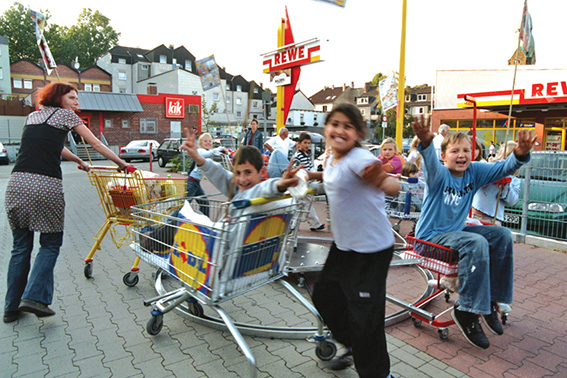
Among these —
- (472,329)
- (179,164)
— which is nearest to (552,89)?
(179,164)

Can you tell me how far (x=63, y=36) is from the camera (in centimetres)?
7019

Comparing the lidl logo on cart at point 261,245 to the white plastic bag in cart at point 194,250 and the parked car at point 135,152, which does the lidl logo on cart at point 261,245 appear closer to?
the white plastic bag in cart at point 194,250

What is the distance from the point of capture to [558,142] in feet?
Answer: 72.7

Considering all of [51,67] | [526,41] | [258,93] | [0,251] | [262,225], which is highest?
[258,93]

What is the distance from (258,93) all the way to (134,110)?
37.5 metres

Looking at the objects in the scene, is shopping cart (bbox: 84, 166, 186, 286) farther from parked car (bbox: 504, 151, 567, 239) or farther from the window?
the window

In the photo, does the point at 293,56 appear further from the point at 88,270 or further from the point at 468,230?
the point at 468,230

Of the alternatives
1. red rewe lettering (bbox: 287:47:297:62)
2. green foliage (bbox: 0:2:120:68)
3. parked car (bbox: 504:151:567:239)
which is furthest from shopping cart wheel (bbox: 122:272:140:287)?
green foliage (bbox: 0:2:120:68)

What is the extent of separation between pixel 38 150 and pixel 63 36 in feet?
262

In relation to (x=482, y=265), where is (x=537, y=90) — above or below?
above

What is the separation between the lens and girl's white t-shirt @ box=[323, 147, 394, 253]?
2.45m

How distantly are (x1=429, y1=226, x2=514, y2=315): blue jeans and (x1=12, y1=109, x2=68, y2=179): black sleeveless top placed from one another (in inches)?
136

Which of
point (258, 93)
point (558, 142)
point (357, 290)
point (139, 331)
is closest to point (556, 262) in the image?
point (357, 290)

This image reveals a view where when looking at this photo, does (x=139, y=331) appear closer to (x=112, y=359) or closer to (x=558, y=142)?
(x=112, y=359)
